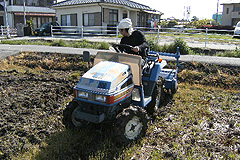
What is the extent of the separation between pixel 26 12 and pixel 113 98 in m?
33.1

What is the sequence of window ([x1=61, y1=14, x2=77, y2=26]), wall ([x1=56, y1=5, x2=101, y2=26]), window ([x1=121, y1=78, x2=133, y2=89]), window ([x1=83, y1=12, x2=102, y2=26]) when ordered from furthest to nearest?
1. window ([x1=61, y1=14, x2=77, y2=26])
2. wall ([x1=56, y1=5, x2=101, y2=26])
3. window ([x1=83, y1=12, x2=102, y2=26])
4. window ([x1=121, y1=78, x2=133, y2=89])

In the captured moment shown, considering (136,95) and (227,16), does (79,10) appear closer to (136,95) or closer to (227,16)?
(136,95)

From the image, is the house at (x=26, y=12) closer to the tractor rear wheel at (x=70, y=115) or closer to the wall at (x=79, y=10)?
the wall at (x=79, y=10)

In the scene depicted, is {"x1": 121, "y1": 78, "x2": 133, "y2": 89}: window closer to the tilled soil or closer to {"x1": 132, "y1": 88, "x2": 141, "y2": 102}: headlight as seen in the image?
{"x1": 132, "y1": 88, "x2": 141, "y2": 102}: headlight

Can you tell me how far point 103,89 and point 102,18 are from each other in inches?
795

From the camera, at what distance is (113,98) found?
3.66 metres

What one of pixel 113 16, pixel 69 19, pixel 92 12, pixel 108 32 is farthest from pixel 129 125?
pixel 69 19

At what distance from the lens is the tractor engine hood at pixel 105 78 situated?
370cm

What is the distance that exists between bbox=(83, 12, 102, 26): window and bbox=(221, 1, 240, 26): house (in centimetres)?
3091

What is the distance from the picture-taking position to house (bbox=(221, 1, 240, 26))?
1732 inches

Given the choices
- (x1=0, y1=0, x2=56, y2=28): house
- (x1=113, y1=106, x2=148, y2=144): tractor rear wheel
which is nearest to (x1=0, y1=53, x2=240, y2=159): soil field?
(x1=113, y1=106, x2=148, y2=144): tractor rear wheel

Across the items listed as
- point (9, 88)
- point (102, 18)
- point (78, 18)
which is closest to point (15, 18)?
point (78, 18)

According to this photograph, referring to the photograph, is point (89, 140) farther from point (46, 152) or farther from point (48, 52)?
point (48, 52)

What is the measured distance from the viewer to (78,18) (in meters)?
24.5
